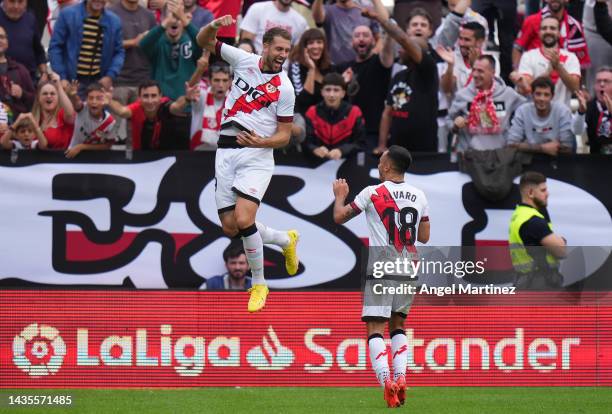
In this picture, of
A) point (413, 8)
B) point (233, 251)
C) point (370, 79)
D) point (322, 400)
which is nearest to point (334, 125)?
point (370, 79)

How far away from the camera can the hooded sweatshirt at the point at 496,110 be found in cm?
1479

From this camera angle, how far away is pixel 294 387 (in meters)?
12.7

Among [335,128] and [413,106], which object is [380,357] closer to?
[335,128]

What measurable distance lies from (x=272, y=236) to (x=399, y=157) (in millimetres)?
1528

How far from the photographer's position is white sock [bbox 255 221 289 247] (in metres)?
11.2

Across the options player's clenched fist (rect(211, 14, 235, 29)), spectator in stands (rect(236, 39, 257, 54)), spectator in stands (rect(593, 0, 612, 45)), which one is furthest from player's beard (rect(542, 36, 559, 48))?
player's clenched fist (rect(211, 14, 235, 29))

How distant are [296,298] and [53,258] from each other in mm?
3547

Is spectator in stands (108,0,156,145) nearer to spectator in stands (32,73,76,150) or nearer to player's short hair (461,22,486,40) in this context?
spectator in stands (32,73,76,150)

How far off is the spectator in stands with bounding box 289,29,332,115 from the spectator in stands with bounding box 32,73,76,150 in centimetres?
287

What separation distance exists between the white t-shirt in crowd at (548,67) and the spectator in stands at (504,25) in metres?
1.03

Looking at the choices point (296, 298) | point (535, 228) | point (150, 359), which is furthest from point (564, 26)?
point (150, 359)

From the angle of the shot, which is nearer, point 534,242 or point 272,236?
point 272,236

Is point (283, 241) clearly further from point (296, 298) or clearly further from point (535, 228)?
point (535, 228)

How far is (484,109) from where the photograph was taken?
1468cm
